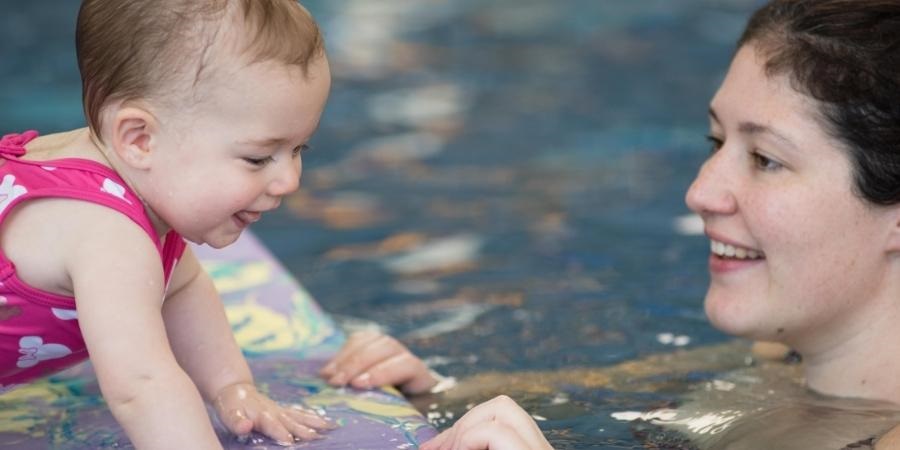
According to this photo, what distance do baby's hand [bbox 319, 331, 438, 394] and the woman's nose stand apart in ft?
2.36

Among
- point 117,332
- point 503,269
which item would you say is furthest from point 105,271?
point 503,269

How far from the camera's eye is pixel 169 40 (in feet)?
6.89

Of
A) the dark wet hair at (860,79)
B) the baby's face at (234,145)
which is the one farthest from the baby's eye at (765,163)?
the baby's face at (234,145)

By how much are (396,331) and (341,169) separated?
160cm

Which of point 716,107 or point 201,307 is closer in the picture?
point 201,307

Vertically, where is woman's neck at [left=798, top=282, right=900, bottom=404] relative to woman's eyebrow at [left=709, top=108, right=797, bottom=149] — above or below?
below

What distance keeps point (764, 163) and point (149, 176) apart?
122 centimetres

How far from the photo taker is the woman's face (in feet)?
8.73

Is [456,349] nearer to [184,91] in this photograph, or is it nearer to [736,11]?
[184,91]

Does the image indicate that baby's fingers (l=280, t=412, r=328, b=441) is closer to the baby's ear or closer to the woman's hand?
the woman's hand

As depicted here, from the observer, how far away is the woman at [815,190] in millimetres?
2656

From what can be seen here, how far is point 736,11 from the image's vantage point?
7.55 metres

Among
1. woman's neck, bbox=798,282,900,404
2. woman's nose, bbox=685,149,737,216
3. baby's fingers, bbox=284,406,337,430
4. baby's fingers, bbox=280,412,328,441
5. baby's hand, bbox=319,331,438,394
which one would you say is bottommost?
baby's fingers, bbox=280,412,328,441

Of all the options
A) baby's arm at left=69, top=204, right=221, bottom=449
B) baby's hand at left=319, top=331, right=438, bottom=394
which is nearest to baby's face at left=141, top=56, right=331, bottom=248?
baby's arm at left=69, top=204, right=221, bottom=449
